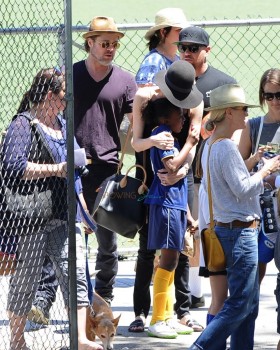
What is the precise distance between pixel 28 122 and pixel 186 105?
118 cm

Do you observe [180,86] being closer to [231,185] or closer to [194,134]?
[194,134]

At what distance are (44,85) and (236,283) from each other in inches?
63.9

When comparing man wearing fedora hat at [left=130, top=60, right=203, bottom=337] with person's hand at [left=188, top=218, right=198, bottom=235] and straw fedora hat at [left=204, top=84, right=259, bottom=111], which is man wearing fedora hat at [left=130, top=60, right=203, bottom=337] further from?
straw fedora hat at [left=204, top=84, right=259, bottom=111]

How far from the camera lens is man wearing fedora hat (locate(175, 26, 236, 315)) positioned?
294 inches

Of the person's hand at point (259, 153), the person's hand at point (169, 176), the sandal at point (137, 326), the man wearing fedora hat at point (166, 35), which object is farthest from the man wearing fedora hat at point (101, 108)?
the person's hand at point (259, 153)

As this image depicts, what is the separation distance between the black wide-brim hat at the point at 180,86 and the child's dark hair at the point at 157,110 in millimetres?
82

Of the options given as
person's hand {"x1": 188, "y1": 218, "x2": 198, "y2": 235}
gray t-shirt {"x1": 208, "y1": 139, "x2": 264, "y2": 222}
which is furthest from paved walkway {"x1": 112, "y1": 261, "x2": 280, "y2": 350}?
gray t-shirt {"x1": 208, "y1": 139, "x2": 264, "y2": 222}

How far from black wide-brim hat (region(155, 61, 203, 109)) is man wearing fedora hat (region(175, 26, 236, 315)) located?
57cm

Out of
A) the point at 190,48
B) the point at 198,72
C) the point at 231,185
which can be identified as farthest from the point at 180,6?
the point at 231,185

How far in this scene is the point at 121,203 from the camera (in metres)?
6.92

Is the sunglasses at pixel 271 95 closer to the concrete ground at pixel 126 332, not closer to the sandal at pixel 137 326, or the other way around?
the concrete ground at pixel 126 332

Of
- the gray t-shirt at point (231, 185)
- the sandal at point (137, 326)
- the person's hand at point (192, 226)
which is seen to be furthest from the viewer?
the person's hand at point (192, 226)

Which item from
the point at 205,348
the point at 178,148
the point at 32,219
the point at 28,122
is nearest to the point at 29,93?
the point at 28,122

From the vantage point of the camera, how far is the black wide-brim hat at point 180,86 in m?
6.72
